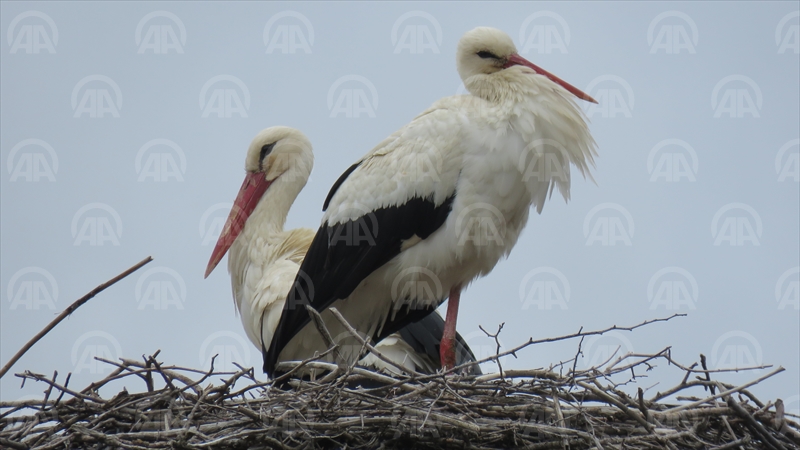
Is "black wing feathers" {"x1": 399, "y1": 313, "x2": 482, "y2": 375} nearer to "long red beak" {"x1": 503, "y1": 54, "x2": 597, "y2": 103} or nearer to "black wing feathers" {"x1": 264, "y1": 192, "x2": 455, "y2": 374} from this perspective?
"black wing feathers" {"x1": 264, "y1": 192, "x2": 455, "y2": 374}

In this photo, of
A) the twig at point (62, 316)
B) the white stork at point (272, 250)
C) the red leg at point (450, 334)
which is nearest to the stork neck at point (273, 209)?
the white stork at point (272, 250)

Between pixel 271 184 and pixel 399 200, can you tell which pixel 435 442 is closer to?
pixel 399 200

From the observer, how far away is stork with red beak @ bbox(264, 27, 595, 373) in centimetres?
366

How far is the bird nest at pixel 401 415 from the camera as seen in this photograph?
9.39 feet

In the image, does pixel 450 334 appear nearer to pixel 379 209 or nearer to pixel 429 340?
pixel 429 340

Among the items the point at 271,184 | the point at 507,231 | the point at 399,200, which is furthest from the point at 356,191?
the point at 271,184

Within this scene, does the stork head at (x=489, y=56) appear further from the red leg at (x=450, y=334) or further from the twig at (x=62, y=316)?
the twig at (x=62, y=316)

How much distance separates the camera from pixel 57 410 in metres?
3.01

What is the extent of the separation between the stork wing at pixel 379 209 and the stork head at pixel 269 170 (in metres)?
0.72

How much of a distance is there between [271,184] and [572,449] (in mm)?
2309

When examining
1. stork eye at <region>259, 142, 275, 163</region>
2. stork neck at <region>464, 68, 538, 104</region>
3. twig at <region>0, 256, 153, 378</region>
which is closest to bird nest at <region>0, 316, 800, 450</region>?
twig at <region>0, 256, 153, 378</region>

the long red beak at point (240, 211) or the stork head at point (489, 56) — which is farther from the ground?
the stork head at point (489, 56)

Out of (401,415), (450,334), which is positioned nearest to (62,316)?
(401,415)

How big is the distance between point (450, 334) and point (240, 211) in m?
1.27
